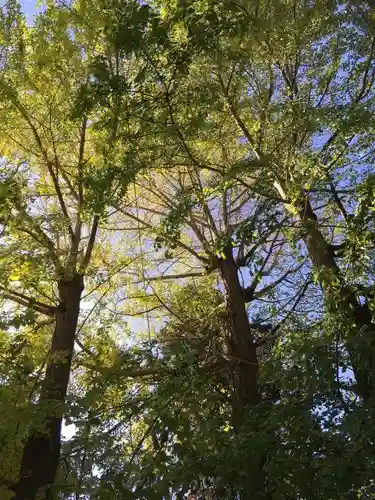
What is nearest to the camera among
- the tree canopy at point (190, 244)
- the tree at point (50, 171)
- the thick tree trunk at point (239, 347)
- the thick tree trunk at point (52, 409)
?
the tree canopy at point (190, 244)

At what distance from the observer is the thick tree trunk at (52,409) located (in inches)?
140

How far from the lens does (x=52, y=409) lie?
2.99m

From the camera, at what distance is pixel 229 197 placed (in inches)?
293

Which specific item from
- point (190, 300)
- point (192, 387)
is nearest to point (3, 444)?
point (192, 387)

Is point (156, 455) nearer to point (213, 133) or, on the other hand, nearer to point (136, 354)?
point (136, 354)

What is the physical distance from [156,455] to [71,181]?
4376 millimetres

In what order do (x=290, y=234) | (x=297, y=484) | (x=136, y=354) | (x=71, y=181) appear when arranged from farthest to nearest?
(x=71, y=181) → (x=290, y=234) → (x=136, y=354) → (x=297, y=484)

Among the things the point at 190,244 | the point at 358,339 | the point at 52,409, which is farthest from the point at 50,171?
the point at 358,339

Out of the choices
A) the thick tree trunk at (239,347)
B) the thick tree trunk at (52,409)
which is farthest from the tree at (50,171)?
the thick tree trunk at (239,347)

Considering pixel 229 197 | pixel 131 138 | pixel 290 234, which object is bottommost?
pixel 290 234

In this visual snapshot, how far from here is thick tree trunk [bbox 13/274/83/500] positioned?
3544mm

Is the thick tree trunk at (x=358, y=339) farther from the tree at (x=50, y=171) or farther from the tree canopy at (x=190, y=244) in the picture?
the tree at (x=50, y=171)

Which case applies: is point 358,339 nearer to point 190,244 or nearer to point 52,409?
point 52,409

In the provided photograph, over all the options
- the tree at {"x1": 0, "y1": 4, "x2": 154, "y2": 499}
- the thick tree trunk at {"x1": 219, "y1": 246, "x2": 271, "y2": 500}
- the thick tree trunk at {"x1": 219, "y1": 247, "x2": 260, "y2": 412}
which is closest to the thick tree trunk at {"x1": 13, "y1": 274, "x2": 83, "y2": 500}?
the tree at {"x1": 0, "y1": 4, "x2": 154, "y2": 499}
